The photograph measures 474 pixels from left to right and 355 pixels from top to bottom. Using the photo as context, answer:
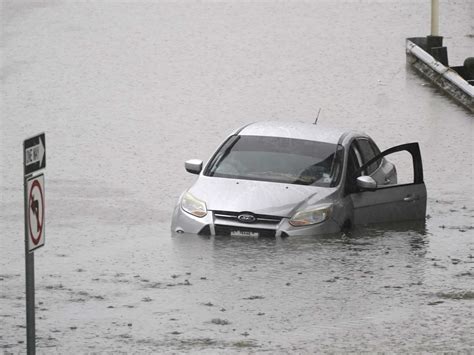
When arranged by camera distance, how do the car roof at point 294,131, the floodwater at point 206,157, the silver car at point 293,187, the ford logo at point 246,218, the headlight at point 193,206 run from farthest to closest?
the car roof at point 294,131 < the headlight at point 193,206 < the silver car at point 293,187 < the ford logo at point 246,218 < the floodwater at point 206,157

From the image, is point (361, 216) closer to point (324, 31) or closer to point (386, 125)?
point (386, 125)

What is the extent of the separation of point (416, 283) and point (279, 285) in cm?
150

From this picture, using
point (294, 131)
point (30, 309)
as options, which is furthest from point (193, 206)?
point (30, 309)

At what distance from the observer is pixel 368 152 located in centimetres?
1923

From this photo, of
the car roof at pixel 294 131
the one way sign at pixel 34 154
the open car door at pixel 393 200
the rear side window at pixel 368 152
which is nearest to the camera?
the one way sign at pixel 34 154

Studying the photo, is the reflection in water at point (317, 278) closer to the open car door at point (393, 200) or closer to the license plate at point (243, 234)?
the license plate at point (243, 234)

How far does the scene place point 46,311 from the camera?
1349 centimetres

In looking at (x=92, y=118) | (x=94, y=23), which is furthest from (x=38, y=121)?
(x=94, y=23)

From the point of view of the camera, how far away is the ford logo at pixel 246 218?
1689cm

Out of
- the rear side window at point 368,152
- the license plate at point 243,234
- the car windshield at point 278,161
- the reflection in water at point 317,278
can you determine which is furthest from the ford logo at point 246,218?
the rear side window at point 368,152

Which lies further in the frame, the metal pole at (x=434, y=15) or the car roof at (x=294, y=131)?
the metal pole at (x=434, y=15)

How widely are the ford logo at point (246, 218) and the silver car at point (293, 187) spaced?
1 centimetres

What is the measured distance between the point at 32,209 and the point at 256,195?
21.6ft

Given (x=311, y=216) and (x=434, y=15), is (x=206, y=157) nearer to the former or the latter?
(x=311, y=216)
